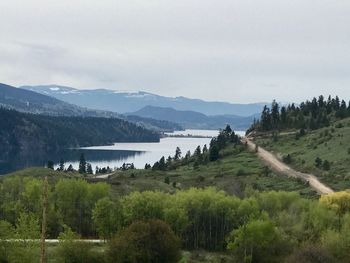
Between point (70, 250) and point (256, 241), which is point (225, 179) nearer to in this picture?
point (256, 241)

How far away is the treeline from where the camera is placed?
75.4 metres

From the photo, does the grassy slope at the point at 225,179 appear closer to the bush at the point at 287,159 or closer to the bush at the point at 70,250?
the bush at the point at 287,159

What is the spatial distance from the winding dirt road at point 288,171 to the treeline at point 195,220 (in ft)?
103

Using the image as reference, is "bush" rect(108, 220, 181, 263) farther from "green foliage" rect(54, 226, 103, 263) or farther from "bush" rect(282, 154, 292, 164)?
"bush" rect(282, 154, 292, 164)

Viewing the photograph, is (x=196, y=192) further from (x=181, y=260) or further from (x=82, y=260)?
(x=82, y=260)

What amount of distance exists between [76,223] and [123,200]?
14.9 metres

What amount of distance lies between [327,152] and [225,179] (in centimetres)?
3805

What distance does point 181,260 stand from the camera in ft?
260

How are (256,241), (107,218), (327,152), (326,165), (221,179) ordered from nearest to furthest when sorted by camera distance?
(256,241)
(107,218)
(221,179)
(326,165)
(327,152)

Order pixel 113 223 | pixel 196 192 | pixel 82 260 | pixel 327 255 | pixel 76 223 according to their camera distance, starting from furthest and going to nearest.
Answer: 1. pixel 76 223
2. pixel 196 192
3. pixel 113 223
4. pixel 82 260
5. pixel 327 255

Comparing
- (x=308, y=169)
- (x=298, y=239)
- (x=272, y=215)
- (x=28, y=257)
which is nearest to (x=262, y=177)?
(x=308, y=169)

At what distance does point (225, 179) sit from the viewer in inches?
5906

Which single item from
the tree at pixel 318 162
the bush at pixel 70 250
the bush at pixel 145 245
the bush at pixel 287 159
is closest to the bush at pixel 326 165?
the tree at pixel 318 162

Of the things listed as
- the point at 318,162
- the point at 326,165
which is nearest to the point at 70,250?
the point at 326,165
